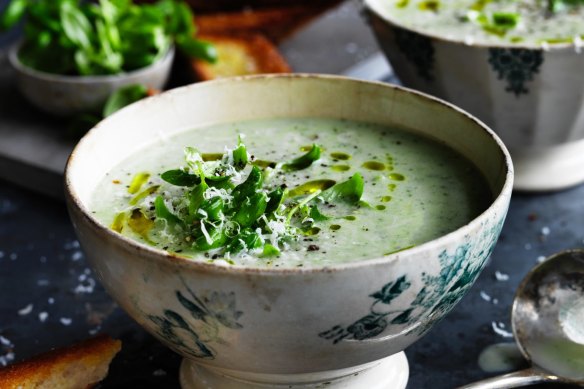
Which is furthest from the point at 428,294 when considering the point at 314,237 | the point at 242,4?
the point at 242,4

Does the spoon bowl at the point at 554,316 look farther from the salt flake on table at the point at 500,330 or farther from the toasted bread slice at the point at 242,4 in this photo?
the toasted bread slice at the point at 242,4

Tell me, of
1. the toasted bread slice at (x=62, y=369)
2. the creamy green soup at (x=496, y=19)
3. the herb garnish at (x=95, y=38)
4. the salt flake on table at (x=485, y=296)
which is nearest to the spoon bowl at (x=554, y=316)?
the salt flake on table at (x=485, y=296)

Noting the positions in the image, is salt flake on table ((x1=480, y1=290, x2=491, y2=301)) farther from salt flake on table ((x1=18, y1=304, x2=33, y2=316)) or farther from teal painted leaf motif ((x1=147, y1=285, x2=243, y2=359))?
salt flake on table ((x1=18, y1=304, x2=33, y2=316))

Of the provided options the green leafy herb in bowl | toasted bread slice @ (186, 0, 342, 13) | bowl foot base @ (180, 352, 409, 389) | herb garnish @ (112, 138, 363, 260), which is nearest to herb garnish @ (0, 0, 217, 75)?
the green leafy herb in bowl

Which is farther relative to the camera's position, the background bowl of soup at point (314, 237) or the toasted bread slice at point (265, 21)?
the toasted bread slice at point (265, 21)

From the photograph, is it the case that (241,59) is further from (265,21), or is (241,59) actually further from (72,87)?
(72,87)
